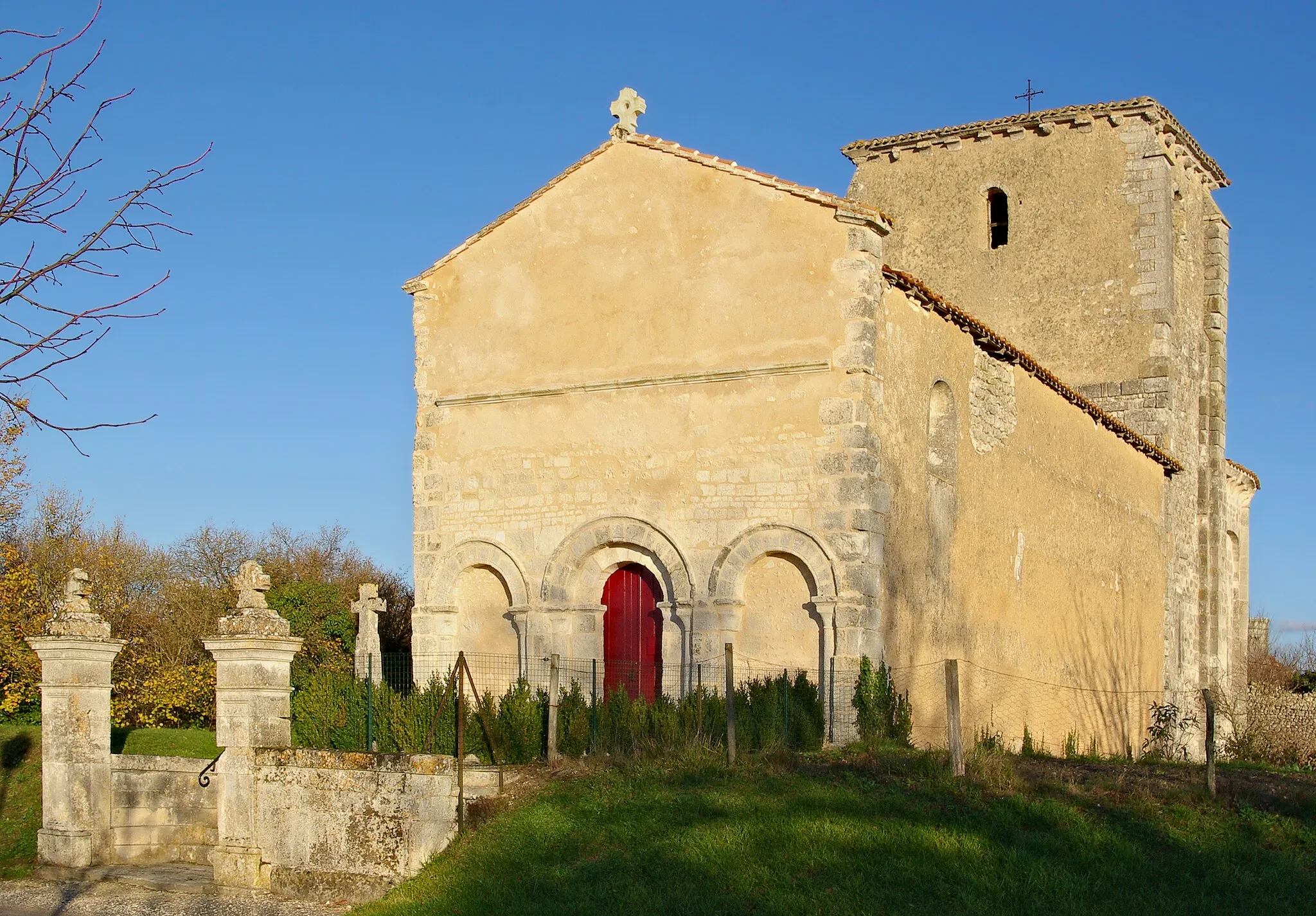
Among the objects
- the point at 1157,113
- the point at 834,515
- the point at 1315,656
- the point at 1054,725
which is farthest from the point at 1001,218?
the point at 1315,656

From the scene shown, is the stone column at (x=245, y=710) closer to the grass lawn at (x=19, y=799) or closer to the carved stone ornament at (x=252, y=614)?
the carved stone ornament at (x=252, y=614)

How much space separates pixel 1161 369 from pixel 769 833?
1526 cm

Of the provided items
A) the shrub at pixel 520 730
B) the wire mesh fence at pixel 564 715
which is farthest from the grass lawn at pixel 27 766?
the shrub at pixel 520 730

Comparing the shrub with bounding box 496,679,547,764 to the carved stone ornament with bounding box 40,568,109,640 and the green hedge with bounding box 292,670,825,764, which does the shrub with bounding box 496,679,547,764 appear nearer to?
the green hedge with bounding box 292,670,825,764

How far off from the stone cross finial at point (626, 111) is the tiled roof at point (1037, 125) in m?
9.12

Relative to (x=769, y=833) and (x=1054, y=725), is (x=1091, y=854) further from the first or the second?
(x=1054, y=725)

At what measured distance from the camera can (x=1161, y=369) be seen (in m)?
23.4

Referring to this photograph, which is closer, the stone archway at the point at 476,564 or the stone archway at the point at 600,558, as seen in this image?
the stone archway at the point at 600,558

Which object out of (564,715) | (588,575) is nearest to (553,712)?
(564,715)

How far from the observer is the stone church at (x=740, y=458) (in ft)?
51.2

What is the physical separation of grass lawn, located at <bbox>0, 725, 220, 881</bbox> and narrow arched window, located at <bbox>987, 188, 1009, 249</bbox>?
622 inches

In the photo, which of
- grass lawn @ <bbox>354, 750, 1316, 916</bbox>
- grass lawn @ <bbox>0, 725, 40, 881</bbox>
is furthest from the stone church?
grass lawn @ <bbox>0, 725, 40, 881</bbox>

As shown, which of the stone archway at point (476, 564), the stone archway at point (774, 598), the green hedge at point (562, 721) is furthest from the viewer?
the stone archway at point (476, 564)

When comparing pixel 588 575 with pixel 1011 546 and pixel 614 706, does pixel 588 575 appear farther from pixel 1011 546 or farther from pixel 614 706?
pixel 1011 546
